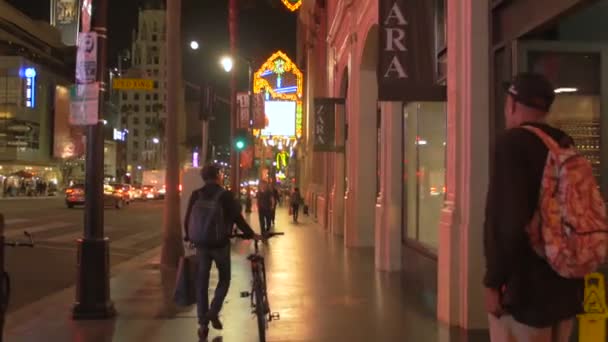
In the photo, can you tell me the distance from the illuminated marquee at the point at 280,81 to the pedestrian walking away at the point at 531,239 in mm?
39092

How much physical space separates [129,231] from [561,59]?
62.2ft

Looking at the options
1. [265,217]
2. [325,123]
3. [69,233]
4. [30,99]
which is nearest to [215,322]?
[325,123]

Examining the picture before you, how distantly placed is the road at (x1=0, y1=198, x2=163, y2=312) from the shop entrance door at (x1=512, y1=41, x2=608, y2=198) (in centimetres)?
744

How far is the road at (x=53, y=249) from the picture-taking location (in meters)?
11.8

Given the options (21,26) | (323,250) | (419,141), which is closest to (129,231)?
(323,250)

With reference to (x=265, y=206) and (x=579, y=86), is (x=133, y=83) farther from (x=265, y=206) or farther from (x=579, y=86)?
(x=579, y=86)

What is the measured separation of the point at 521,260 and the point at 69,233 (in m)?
20.9

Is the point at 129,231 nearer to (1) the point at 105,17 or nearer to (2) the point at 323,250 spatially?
(2) the point at 323,250

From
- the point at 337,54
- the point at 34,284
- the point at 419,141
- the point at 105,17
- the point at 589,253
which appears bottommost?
the point at 34,284

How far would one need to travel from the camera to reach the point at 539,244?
286 cm

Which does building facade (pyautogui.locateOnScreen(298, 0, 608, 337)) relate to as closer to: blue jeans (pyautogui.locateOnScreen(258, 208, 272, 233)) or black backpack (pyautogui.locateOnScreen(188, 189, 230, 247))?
black backpack (pyautogui.locateOnScreen(188, 189, 230, 247))

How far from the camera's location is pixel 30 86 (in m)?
66.2

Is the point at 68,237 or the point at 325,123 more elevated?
the point at 325,123

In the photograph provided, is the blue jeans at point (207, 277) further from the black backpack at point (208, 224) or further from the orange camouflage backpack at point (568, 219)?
the orange camouflage backpack at point (568, 219)
